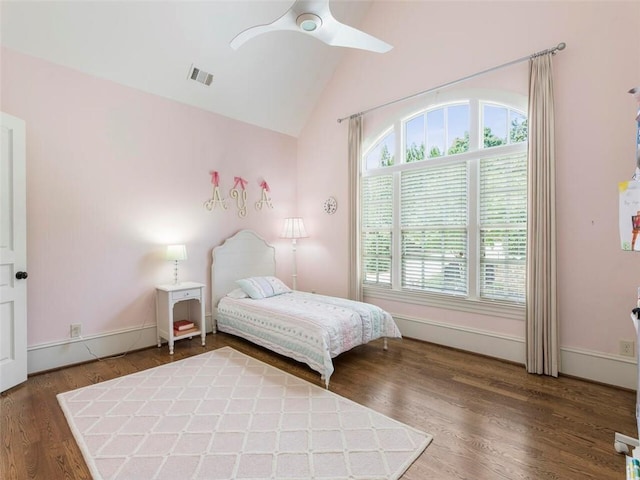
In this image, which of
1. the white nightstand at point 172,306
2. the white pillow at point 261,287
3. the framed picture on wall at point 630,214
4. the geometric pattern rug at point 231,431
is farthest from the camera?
the white pillow at point 261,287

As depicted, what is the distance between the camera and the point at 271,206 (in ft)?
16.7

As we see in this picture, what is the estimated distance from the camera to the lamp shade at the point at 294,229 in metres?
5.02

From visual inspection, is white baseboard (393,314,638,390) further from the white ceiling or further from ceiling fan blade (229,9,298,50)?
the white ceiling

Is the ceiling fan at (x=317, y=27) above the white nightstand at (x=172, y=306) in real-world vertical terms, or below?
above

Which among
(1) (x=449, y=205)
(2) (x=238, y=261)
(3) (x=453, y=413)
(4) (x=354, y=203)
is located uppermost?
(4) (x=354, y=203)

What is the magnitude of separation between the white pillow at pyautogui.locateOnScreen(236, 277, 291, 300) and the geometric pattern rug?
129cm

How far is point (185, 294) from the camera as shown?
12.2ft

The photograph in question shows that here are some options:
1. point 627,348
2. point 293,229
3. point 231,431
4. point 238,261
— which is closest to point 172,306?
point 238,261

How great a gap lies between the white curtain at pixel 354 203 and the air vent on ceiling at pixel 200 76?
1.93 meters

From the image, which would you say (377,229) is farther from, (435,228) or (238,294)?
(238,294)

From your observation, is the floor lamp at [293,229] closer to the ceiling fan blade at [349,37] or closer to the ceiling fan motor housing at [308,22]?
the ceiling fan blade at [349,37]

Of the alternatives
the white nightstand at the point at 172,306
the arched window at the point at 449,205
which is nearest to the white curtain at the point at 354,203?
the arched window at the point at 449,205

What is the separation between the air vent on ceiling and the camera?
3.80 m

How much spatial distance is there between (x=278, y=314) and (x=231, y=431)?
4.45ft
